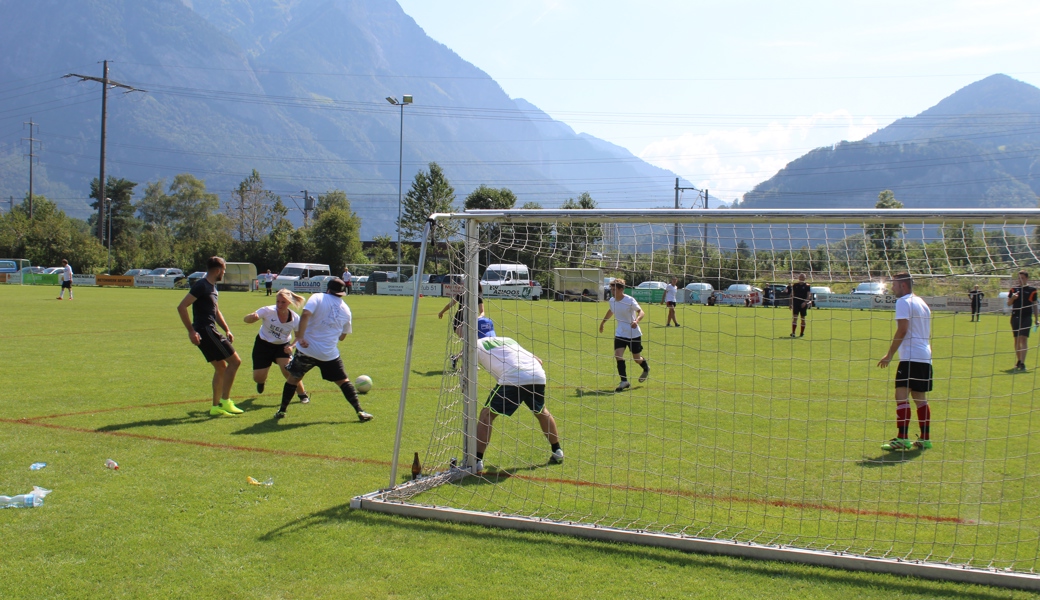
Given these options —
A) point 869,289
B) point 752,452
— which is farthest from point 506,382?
Answer: point 869,289

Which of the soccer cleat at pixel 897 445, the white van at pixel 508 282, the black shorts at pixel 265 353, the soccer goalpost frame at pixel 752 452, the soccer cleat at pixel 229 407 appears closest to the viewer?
the soccer goalpost frame at pixel 752 452

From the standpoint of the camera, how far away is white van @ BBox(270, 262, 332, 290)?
4584 cm

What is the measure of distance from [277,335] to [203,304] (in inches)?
43.0

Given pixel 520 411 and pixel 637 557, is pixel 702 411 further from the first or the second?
pixel 637 557

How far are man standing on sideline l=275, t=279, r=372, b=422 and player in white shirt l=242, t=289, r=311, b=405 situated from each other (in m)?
0.67

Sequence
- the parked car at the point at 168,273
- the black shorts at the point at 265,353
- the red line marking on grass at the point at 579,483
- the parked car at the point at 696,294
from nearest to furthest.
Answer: the red line marking on grass at the point at 579,483 → the black shorts at the point at 265,353 → the parked car at the point at 696,294 → the parked car at the point at 168,273

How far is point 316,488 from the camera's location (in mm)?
5645

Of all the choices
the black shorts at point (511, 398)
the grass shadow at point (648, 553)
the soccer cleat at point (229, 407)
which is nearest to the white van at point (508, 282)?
the black shorts at point (511, 398)

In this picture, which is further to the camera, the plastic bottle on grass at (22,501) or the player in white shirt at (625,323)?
the player in white shirt at (625,323)

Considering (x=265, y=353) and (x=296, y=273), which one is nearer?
(x=265, y=353)

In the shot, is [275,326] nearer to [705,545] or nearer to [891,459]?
[705,545]

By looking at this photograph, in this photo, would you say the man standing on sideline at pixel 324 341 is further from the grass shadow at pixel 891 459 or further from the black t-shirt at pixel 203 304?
the grass shadow at pixel 891 459

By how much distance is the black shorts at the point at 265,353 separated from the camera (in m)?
9.03

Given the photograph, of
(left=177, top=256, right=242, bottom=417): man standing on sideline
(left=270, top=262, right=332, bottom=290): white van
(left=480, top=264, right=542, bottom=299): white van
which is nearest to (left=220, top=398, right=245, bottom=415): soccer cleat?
(left=177, top=256, right=242, bottom=417): man standing on sideline
